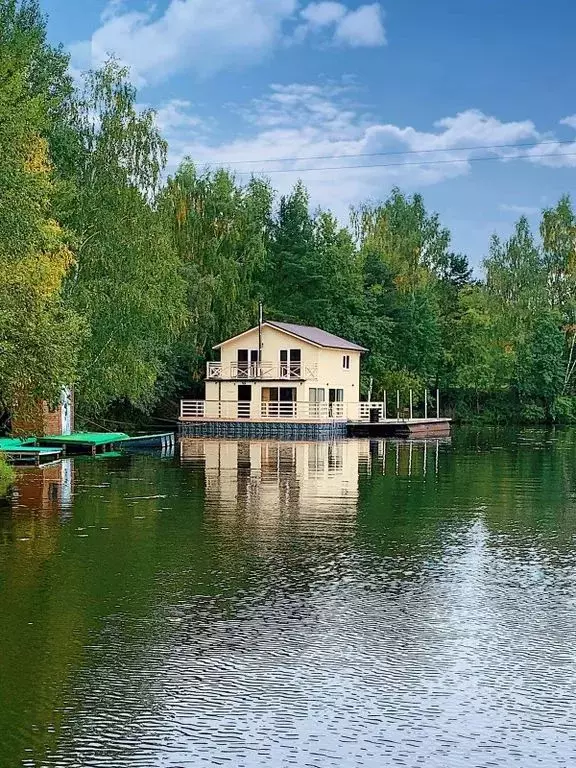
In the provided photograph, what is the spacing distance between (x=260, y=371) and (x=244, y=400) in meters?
1.81

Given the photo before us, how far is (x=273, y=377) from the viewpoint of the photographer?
5909 cm

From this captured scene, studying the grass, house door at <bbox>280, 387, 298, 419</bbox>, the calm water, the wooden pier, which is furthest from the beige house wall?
the calm water

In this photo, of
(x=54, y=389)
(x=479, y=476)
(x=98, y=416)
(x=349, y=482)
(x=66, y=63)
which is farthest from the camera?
(x=98, y=416)

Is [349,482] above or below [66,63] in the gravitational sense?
below

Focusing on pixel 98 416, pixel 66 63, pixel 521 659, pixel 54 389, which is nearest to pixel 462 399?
pixel 98 416

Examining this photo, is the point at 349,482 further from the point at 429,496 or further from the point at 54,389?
the point at 54,389

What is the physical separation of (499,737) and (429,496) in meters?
17.2

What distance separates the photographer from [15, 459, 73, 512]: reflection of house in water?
22564 mm

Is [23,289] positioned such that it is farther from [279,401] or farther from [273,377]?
[273,377]

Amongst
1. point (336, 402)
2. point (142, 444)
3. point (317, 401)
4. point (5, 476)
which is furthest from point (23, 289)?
point (336, 402)

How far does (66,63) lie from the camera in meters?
40.2

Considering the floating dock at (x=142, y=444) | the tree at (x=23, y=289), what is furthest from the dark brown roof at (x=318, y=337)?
the tree at (x=23, y=289)

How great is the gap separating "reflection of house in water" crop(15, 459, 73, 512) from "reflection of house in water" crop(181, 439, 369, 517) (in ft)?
10.9

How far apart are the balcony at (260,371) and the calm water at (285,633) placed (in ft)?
114
